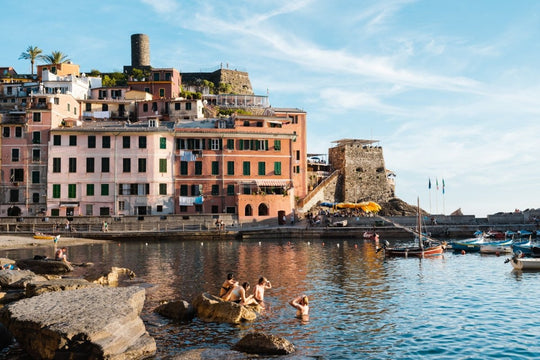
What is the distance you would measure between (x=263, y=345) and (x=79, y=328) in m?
5.06

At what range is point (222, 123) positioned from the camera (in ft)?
214

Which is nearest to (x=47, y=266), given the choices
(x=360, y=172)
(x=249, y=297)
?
(x=249, y=297)

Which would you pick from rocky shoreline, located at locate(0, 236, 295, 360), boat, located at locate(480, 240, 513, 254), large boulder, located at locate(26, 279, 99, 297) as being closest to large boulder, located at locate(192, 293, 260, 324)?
rocky shoreline, located at locate(0, 236, 295, 360)

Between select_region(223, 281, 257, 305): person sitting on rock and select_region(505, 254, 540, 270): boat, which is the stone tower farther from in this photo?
select_region(223, 281, 257, 305): person sitting on rock

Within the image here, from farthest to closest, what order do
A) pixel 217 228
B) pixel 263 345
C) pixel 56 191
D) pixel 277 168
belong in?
pixel 277 168 → pixel 56 191 → pixel 217 228 → pixel 263 345

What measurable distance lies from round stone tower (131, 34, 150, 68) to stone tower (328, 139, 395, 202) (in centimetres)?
5005

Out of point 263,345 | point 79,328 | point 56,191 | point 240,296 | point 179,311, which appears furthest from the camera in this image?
point 56,191

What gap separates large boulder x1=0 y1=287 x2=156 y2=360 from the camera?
40.5ft

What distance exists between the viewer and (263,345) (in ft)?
47.0

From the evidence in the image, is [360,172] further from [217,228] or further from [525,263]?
[525,263]

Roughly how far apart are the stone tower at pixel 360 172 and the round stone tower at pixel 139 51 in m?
50.1

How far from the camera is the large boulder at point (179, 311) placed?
1845 cm

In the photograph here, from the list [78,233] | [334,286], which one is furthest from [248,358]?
[78,233]

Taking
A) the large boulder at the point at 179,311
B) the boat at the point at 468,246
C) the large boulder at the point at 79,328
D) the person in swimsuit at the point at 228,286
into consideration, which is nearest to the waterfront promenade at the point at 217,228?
the boat at the point at 468,246
